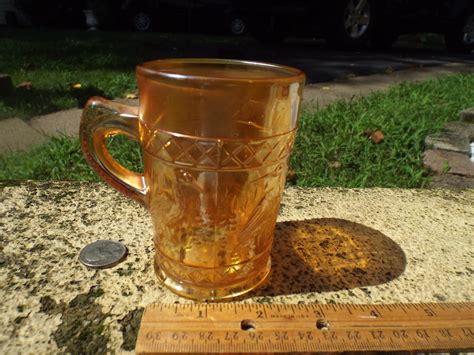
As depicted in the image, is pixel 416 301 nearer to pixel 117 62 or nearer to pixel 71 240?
pixel 71 240

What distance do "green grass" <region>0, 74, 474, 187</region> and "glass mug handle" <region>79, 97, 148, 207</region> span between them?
110cm

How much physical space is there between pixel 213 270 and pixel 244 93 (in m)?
0.41

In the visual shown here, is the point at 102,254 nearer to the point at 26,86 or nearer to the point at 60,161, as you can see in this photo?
the point at 60,161

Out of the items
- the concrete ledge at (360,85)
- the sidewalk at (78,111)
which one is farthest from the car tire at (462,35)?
the sidewalk at (78,111)

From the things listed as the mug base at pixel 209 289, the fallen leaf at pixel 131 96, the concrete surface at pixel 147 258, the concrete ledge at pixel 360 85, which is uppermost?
the mug base at pixel 209 289

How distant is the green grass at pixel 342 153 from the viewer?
7.07 feet

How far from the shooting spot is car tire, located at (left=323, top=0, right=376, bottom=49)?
6.28 metres

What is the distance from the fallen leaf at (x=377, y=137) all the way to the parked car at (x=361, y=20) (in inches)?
169

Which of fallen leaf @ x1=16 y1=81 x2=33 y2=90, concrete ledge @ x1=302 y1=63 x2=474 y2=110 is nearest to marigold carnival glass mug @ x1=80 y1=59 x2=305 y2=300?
concrete ledge @ x1=302 y1=63 x2=474 y2=110

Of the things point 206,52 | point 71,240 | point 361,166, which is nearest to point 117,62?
point 206,52

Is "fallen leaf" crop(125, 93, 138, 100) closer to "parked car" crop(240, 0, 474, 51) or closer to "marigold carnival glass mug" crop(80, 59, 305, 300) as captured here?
"marigold carnival glass mug" crop(80, 59, 305, 300)

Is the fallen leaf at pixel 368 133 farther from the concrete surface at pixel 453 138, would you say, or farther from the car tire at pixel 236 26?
the car tire at pixel 236 26

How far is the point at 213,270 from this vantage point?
0.96 metres

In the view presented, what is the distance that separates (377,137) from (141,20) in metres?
10.6
